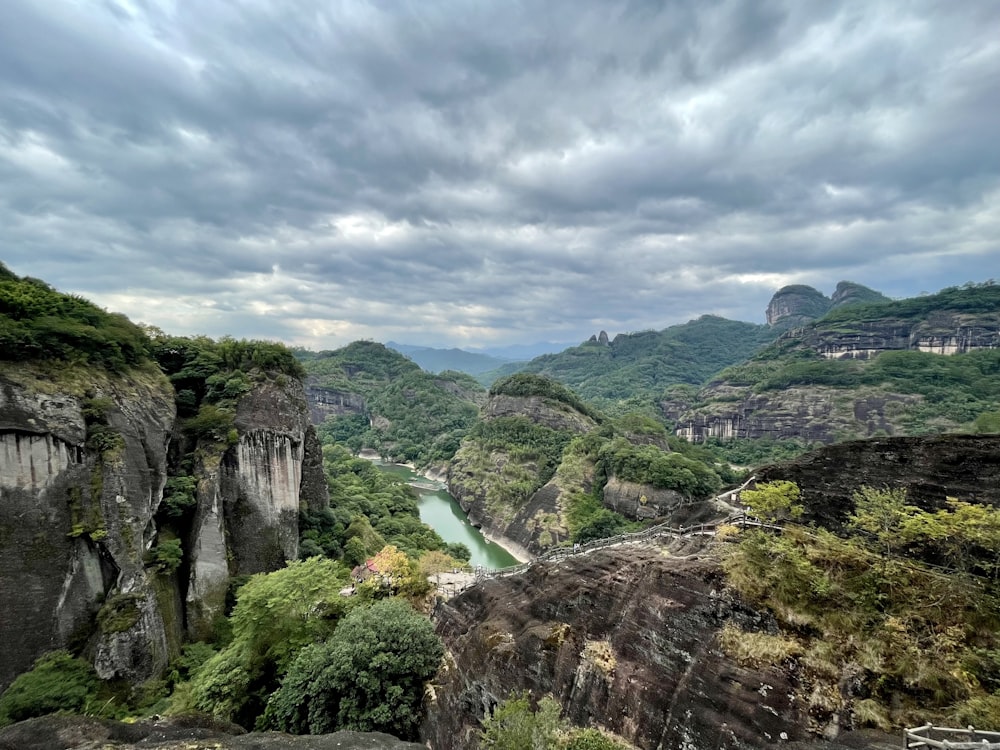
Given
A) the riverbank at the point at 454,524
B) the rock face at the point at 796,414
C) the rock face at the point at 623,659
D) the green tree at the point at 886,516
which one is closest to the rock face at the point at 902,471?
the green tree at the point at 886,516

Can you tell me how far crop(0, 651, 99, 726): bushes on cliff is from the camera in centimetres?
1530

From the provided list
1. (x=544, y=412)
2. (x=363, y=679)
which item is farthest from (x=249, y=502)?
(x=544, y=412)

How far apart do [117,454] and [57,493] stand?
2.32 meters

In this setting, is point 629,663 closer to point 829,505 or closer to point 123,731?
point 829,505

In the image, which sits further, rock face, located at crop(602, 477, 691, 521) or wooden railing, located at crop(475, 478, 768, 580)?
rock face, located at crop(602, 477, 691, 521)

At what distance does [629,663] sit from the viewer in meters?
11.1

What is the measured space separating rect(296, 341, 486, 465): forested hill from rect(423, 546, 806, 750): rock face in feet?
280

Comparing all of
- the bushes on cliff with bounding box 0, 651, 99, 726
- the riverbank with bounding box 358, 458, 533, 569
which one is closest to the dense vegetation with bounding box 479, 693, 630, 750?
the bushes on cliff with bounding box 0, 651, 99, 726

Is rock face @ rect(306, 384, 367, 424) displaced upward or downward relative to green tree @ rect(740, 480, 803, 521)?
downward

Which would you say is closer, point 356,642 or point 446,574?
point 356,642

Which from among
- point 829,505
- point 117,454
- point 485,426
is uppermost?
point 117,454

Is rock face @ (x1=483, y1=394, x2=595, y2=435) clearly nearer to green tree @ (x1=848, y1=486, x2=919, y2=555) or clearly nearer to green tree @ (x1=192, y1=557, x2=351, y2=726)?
green tree @ (x1=192, y1=557, x2=351, y2=726)

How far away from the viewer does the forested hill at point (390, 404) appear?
376ft

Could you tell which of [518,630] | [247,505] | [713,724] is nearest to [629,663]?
[713,724]
